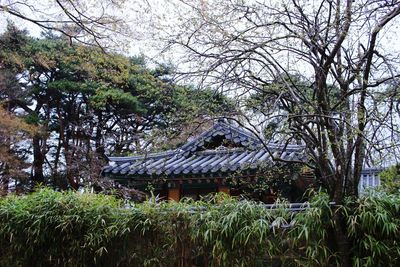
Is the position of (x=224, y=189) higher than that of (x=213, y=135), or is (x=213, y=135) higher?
(x=213, y=135)

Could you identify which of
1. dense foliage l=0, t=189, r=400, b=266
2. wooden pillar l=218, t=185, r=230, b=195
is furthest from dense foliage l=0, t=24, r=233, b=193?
dense foliage l=0, t=189, r=400, b=266

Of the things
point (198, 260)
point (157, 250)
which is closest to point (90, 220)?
point (157, 250)

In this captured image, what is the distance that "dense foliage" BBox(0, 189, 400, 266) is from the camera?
3.12m

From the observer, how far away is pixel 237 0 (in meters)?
3.90

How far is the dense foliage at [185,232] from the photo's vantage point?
10.2 feet

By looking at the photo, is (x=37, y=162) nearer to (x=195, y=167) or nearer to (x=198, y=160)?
(x=198, y=160)

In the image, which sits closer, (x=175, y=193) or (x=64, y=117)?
(x=175, y=193)

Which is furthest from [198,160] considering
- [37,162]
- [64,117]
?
[64,117]

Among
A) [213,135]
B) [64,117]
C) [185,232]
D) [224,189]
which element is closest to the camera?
[185,232]

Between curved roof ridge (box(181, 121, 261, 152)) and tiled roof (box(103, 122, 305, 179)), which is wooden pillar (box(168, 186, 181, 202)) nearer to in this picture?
tiled roof (box(103, 122, 305, 179))

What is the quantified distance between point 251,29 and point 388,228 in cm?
202

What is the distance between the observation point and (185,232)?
3797 mm

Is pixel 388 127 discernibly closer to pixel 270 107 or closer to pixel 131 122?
pixel 270 107

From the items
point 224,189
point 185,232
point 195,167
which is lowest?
point 185,232
